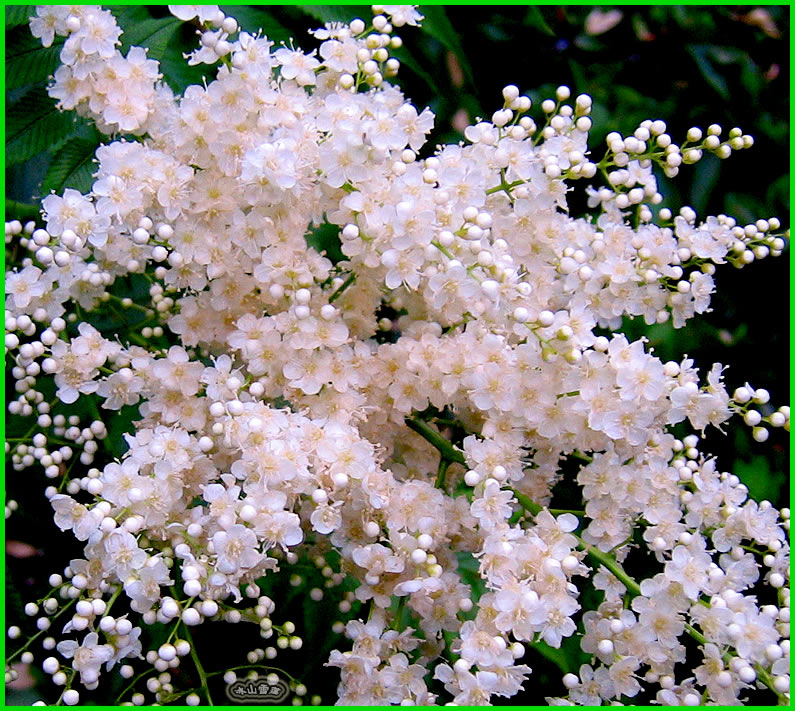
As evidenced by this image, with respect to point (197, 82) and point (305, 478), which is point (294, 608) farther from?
point (197, 82)

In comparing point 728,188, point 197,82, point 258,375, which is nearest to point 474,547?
point 258,375

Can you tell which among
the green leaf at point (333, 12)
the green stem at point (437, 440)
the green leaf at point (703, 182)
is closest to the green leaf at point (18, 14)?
Result: the green leaf at point (333, 12)

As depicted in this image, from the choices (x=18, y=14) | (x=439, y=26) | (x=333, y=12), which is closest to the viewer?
(x=18, y=14)

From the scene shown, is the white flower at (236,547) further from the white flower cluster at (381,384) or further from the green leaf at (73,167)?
the green leaf at (73,167)

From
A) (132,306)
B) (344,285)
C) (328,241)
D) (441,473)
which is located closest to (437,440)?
(441,473)

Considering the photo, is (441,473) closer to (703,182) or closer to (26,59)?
(26,59)

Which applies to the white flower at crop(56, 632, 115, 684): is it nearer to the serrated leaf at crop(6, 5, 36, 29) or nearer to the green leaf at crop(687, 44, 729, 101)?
the serrated leaf at crop(6, 5, 36, 29)
